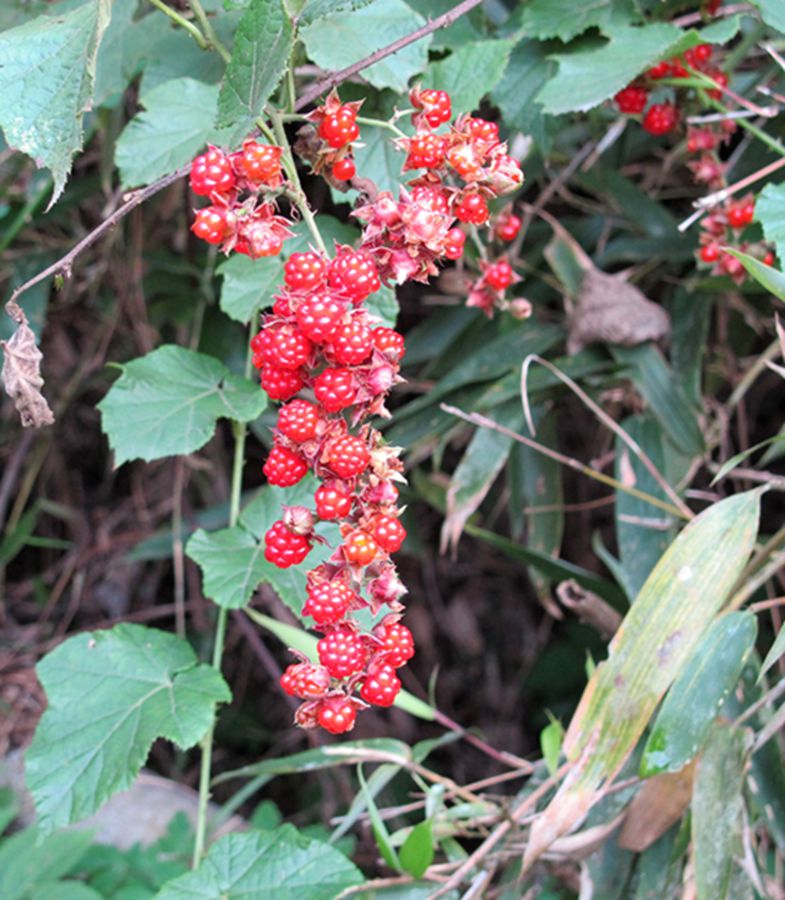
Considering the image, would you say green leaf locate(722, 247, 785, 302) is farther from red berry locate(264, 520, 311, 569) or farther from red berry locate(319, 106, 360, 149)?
red berry locate(264, 520, 311, 569)

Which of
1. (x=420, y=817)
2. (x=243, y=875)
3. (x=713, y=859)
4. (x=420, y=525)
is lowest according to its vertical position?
(x=420, y=817)

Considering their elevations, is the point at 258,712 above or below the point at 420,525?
below

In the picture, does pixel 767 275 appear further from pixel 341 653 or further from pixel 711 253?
pixel 341 653

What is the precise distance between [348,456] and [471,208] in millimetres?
228

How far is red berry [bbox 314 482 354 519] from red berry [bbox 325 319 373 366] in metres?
0.09

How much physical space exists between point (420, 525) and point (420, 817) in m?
0.53

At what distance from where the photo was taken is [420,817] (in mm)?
1794

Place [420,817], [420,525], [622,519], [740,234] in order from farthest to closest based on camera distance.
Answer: [420,525] → [420,817] → [622,519] → [740,234]

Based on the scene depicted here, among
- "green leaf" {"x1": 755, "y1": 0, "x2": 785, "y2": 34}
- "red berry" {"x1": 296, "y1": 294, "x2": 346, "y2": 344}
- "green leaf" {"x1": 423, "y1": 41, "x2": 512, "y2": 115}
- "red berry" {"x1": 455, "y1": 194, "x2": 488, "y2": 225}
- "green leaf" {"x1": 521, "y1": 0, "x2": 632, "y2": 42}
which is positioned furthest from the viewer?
"green leaf" {"x1": 521, "y1": 0, "x2": 632, "y2": 42}

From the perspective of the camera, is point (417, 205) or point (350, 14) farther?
point (350, 14)

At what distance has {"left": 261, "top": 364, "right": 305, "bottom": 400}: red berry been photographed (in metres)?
0.74

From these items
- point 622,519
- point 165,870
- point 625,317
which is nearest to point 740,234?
point 625,317

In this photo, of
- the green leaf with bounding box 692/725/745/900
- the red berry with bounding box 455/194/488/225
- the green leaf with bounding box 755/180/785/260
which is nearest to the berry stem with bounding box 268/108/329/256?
the red berry with bounding box 455/194/488/225

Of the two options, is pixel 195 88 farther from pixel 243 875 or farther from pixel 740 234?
pixel 243 875
